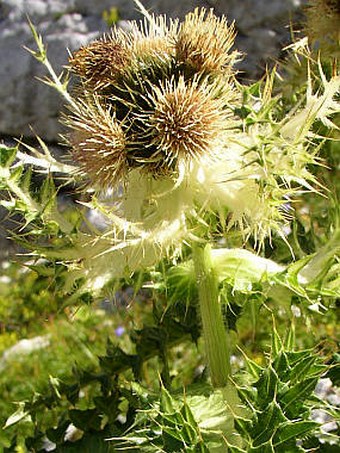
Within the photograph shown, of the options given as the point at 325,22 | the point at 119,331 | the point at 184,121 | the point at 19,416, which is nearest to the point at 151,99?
the point at 184,121

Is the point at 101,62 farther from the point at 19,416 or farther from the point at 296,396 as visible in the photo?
the point at 19,416

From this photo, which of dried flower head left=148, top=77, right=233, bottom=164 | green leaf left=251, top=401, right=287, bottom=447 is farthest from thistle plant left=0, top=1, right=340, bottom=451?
green leaf left=251, top=401, right=287, bottom=447

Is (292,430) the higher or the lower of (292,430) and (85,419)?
the higher

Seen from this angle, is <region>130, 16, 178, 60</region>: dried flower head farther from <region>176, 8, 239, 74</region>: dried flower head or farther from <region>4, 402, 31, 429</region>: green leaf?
<region>4, 402, 31, 429</region>: green leaf

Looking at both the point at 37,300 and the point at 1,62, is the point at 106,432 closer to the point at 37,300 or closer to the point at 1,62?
the point at 37,300

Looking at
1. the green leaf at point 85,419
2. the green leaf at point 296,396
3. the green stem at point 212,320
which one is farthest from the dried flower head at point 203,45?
the green leaf at point 85,419

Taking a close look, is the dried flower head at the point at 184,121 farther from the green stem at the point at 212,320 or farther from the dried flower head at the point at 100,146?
the green stem at the point at 212,320
